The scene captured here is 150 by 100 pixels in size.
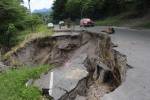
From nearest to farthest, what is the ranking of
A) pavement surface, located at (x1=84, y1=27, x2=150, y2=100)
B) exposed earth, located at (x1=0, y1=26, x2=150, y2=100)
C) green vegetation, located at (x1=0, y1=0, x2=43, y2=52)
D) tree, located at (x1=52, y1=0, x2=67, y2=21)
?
pavement surface, located at (x1=84, y1=27, x2=150, y2=100) → exposed earth, located at (x1=0, y1=26, x2=150, y2=100) → green vegetation, located at (x1=0, y1=0, x2=43, y2=52) → tree, located at (x1=52, y1=0, x2=67, y2=21)

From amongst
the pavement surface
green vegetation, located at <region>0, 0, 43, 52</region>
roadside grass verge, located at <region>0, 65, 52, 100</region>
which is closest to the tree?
green vegetation, located at <region>0, 0, 43, 52</region>

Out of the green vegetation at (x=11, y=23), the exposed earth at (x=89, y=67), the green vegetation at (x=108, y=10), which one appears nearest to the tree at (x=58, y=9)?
the green vegetation at (x=108, y=10)

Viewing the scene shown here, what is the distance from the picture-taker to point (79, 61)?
757 inches

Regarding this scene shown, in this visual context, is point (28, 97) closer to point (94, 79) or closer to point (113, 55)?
point (94, 79)

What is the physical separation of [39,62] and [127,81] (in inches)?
577

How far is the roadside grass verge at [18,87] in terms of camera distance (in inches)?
515

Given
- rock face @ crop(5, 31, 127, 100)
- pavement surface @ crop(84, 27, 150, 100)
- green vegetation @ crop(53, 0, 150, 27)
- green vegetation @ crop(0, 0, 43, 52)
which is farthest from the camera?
green vegetation @ crop(53, 0, 150, 27)

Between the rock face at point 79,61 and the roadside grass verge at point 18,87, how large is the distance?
0.71m

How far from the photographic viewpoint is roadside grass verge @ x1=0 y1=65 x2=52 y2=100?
13.1 m

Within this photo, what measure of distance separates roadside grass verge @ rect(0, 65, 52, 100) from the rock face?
71 cm

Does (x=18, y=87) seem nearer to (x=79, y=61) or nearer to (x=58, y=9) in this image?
(x=79, y=61)

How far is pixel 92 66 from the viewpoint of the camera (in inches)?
723

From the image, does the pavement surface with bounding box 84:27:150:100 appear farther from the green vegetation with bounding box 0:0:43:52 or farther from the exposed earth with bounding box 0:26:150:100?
the green vegetation with bounding box 0:0:43:52

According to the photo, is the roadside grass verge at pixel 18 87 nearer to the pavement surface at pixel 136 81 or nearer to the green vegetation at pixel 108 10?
the pavement surface at pixel 136 81
